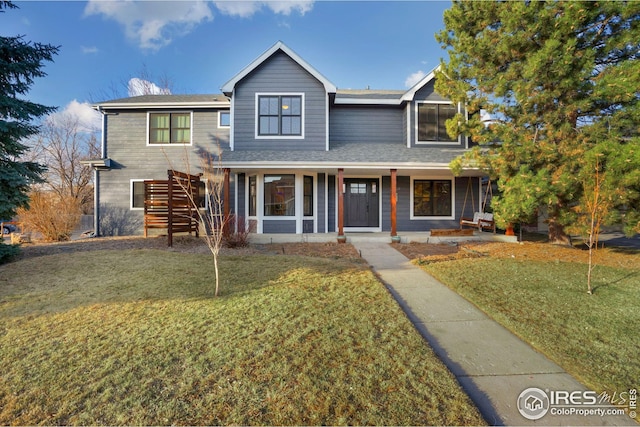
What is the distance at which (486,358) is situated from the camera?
9.81ft

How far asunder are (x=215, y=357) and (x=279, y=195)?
335 inches

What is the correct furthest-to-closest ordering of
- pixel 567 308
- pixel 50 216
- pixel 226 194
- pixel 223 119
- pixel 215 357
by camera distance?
pixel 223 119 → pixel 50 216 → pixel 226 194 → pixel 567 308 → pixel 215 357

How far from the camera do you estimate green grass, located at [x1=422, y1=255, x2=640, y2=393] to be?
2.84 meters

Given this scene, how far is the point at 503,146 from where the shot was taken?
26.1 ft

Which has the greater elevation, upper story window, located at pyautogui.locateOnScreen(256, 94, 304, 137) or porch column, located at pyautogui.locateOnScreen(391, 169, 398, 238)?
upper story window, located at pyautogui.locateOnScreen(256, 94, 304, 137)

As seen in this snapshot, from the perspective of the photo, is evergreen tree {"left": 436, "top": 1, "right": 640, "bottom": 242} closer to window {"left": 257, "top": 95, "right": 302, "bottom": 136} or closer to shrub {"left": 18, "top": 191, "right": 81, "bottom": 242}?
window {"left": 257, "top": 95, "right": 302, "bottom": 136}

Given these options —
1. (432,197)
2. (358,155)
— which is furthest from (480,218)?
(358,155)

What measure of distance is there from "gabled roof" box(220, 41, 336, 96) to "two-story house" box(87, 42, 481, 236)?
1.5 inches

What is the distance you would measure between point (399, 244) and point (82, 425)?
28.8 ft

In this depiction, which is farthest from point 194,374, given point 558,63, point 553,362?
point 558,63

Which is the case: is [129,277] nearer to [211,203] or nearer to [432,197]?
[211,203]

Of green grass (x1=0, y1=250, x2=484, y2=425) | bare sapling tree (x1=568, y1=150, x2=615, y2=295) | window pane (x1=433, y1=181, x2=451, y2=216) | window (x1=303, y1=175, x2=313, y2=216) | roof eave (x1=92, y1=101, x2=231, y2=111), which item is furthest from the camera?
roof eave (x1=92, y1=101, x2=231, y2=111)

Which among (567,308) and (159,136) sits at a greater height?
(159,136)

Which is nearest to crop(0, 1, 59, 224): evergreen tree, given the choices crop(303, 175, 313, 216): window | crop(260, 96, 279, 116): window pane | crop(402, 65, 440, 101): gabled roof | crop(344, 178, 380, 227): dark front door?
crop(260, 96, 279, 116): window pane
